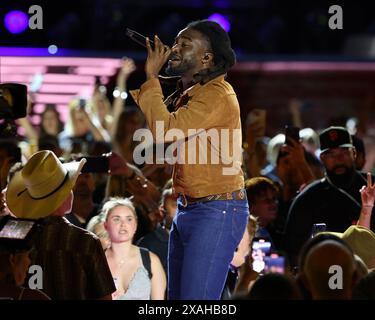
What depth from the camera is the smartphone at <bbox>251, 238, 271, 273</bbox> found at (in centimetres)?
677

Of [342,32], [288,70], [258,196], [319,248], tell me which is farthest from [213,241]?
[342,32]

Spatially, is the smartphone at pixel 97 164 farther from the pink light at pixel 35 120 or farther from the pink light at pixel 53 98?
the pink light at pixel 53 98

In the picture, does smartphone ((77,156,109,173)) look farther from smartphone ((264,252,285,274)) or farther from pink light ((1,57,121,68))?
pink light ((1,57,121,68))

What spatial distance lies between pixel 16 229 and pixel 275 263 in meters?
1.23

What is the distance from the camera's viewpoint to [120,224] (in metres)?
7.63

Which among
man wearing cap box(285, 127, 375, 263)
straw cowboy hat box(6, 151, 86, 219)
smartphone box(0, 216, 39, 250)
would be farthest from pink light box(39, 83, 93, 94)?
smartphone box(0, 216, 39, 250)

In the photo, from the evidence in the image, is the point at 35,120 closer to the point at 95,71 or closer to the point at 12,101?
the point at 95,71

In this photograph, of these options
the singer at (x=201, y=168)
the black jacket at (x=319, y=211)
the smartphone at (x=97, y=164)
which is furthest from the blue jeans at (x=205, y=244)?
the black jacket at (x=319, y=211)

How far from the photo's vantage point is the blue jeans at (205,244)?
598 centimetres

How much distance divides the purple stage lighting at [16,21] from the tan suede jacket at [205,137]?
7.56m

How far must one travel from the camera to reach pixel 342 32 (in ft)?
→ 60.5

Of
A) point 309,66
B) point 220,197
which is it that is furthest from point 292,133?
point 309,66

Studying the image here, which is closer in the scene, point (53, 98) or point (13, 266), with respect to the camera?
point (13, 266)
